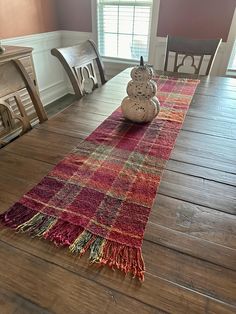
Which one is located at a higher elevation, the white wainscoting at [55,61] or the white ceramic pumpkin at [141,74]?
the white ceramic pumpkin at [141,74]

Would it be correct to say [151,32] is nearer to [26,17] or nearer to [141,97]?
[26,17]

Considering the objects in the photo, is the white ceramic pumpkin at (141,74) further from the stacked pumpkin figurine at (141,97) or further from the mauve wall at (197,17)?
the mauve wall at (197,17)

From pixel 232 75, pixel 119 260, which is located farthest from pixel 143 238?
pixel 232 75

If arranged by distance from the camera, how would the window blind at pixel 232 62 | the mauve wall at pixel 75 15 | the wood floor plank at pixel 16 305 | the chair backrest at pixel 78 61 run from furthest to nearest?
the mauve wall at pixel 75 15 < the window blind at pixel 232 62 < the chair backrest at pixel 78 61 < the wood floor plank at pixel 16 305

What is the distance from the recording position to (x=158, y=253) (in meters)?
0.56

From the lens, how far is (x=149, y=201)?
69cm

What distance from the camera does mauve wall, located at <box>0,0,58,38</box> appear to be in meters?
2.45

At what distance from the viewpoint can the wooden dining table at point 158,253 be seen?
0.47 meters

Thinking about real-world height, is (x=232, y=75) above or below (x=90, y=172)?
below

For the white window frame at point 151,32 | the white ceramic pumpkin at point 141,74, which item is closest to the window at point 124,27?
the white window frame at point 151,32

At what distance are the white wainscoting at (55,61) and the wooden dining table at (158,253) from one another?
2.12 meters

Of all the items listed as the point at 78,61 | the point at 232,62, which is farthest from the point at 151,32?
the point at 78,61

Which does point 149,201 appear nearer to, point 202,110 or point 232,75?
point 202,110

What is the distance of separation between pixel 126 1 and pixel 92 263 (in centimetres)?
309
